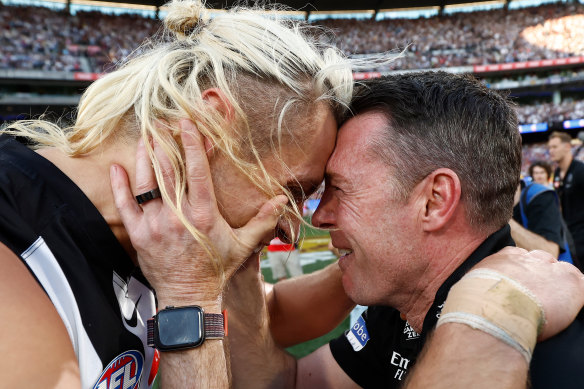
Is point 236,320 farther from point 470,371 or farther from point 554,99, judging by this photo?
point 554,99

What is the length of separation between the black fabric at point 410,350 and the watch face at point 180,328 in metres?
0.80

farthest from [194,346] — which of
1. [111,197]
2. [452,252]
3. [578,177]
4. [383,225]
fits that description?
[578,177]

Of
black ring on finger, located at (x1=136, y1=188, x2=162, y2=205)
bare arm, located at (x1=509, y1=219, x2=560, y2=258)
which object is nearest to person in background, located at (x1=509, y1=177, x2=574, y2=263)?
bare arm, located at (x1=509, y1=219, x2=560, y2=258)

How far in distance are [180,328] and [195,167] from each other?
0.55 m

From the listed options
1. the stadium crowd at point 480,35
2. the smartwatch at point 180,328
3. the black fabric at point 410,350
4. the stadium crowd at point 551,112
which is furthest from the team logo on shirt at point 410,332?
the stadium crowd at point 551,112

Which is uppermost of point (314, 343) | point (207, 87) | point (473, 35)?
point (473, 35)

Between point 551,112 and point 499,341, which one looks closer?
point 499,341

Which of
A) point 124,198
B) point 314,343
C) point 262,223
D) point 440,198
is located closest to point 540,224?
point 314,343

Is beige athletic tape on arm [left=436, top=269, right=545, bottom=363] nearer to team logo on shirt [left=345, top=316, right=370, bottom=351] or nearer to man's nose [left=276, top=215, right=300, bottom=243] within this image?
man's nose [left=276, top=215, right=300, bottom=243]

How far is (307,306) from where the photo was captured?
2.95 metres

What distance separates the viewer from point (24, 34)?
26.8 meters

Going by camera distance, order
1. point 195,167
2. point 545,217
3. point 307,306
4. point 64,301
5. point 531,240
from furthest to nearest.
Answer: point 545,217 < point 531,240 < point 307,306 < point 195,167 < point 64,301

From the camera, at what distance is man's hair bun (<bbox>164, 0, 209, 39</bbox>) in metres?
2.03

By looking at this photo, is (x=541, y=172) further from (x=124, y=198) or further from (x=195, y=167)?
(x=124, y=198)
